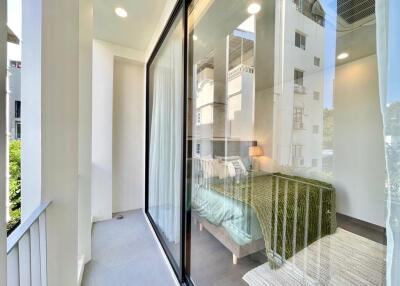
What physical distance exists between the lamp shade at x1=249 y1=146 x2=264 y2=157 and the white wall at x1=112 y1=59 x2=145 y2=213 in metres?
2.34

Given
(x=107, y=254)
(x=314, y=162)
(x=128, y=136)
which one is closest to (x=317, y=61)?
(x=314, y=162)

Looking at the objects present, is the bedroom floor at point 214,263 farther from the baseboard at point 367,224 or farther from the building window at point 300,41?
the building window at point 300,41

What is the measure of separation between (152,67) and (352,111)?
2.76 meters

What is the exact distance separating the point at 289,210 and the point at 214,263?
102 centimetres

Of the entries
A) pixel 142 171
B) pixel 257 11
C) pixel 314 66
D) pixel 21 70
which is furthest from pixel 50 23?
pixel 142 171

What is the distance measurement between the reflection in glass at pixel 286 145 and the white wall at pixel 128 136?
193 centimetres

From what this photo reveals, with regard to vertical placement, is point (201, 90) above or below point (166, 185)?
above

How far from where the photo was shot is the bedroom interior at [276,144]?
29.5 inches

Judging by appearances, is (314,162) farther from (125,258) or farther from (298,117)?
(125,258)

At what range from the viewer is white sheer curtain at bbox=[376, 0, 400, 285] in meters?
0.42

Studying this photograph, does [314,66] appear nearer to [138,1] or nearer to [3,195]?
[3,195]

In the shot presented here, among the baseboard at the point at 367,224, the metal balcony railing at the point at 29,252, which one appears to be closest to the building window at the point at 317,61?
the baseboard at the point at 367,224

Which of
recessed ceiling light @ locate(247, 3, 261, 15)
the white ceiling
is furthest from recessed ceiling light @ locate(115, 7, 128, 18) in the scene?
recessed ceiling light @ locate(247, 3, 261, 15)

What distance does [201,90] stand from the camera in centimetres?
179
